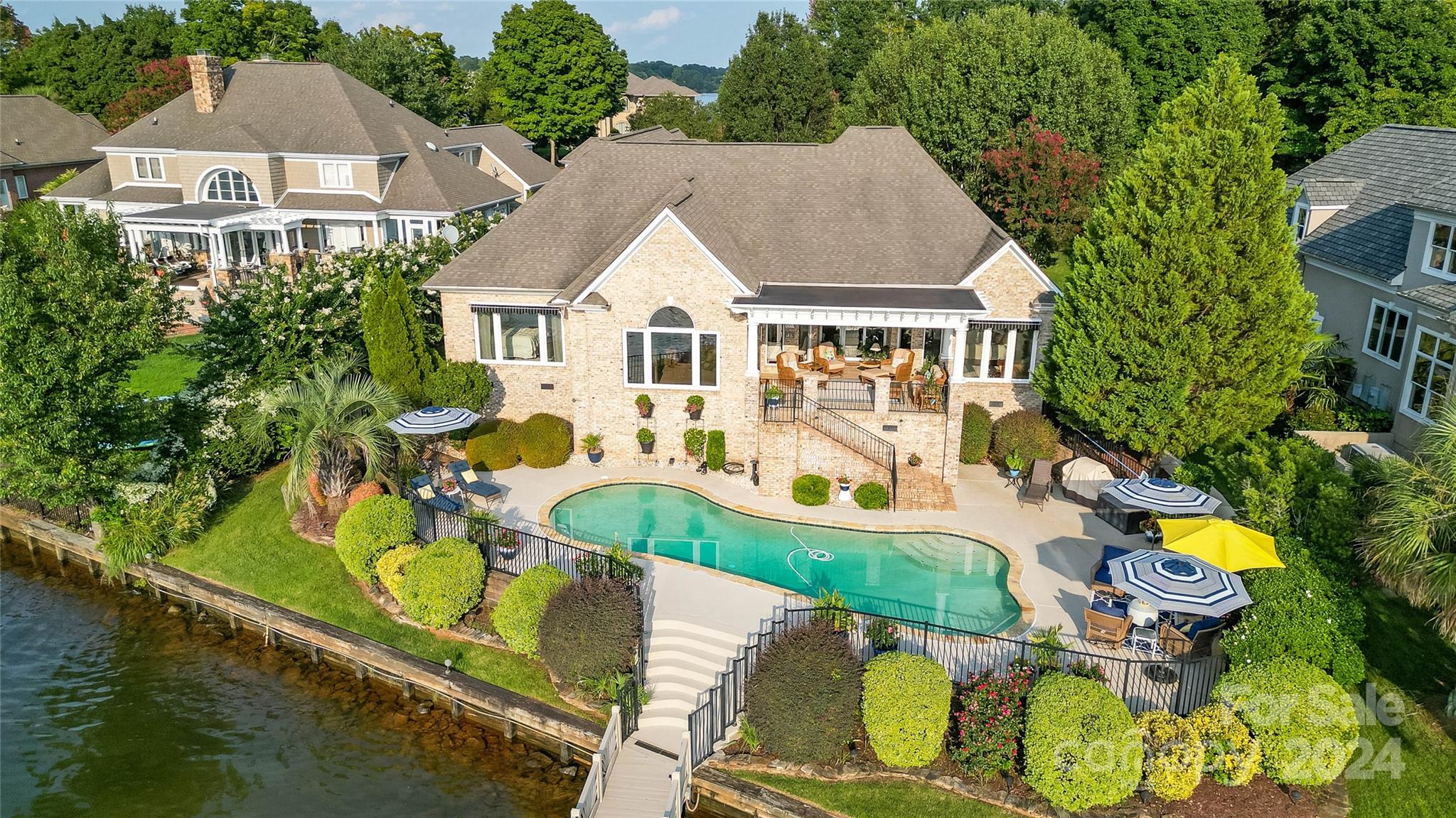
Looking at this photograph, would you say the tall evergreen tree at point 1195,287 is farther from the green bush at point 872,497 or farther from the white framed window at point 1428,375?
the green bush at point 872,497

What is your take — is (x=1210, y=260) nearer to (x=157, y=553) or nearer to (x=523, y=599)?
(x=523, y=599)

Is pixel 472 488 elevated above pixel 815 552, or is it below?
above

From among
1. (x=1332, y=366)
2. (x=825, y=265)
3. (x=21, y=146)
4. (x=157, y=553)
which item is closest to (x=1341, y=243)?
(x=1332, y=366)

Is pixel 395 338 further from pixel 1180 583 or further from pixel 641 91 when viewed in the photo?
pixel 641 91

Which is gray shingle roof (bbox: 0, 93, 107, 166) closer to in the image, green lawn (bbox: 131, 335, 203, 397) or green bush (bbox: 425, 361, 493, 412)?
green lawn (bbox: 131, 335, 203, 397)

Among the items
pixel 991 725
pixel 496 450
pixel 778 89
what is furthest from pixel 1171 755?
pixel 778 89

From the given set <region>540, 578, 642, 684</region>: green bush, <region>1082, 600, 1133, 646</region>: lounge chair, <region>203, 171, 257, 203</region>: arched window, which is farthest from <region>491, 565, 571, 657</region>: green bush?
<region>203, 171, 257, 203</region>: arched window
